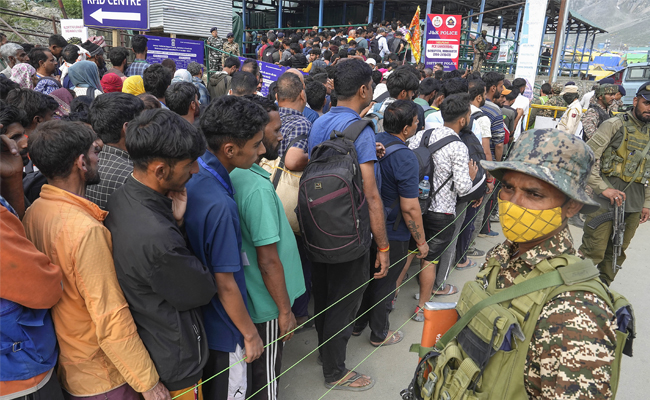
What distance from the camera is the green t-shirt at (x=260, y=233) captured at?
196 centimetres

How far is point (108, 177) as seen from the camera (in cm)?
207

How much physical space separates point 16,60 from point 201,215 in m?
6.77

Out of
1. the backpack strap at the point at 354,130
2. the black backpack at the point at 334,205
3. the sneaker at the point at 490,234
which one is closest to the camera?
the black backpack at the point at 334,205

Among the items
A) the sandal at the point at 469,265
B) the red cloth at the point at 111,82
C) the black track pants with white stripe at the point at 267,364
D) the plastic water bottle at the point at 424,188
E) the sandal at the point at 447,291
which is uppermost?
the red cloth at the point at 111,82

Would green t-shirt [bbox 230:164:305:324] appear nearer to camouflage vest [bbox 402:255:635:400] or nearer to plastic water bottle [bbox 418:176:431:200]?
camouflage vest [bbox 402:255:635:400]

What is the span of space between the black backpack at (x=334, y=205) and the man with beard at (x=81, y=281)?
1.15 metres

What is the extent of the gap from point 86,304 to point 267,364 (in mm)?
1051

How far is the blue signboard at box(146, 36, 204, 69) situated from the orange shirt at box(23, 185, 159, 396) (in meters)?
7.83

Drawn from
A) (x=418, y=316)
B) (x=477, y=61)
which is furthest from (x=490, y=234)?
(x=477, y=61)

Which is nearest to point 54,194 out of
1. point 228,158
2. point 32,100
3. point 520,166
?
point 228,158

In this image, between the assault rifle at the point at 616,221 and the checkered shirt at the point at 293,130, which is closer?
the checkered shirt at the point at 293,130

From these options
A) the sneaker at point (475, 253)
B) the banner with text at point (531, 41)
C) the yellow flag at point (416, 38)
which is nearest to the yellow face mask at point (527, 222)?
the sneaker at point (475, 253)

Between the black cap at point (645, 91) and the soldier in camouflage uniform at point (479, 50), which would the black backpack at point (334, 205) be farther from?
the soldier in camouflage uniform at point (479, 50)

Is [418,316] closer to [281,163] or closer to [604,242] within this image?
[604,242]
